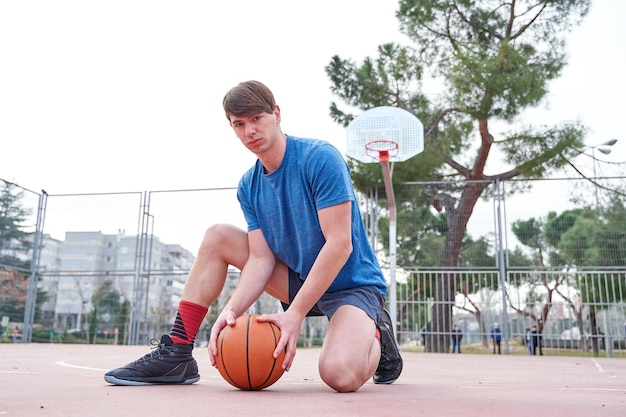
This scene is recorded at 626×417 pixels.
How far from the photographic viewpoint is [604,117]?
11.1 metres

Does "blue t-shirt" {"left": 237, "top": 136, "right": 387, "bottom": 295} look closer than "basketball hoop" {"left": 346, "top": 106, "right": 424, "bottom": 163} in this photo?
Yes

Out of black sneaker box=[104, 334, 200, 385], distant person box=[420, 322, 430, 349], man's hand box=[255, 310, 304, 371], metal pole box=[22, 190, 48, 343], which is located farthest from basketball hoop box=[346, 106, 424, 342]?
metal pole box=[22, 190, 48, 343]

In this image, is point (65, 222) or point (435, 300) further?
point (65, 222)

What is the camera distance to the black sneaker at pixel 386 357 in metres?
2.57

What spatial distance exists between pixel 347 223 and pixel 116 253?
9.49 meters

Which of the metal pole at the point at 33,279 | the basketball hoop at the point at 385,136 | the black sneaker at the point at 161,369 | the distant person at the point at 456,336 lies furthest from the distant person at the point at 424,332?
the black sneaker at the point at 161,369

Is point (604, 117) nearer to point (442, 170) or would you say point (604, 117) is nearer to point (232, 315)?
point (442, 170)

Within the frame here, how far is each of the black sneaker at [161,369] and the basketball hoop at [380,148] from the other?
511 cm

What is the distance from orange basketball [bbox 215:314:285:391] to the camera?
2021 mm

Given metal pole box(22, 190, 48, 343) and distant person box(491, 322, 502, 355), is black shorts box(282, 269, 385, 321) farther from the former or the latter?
metal pole box(22, 190, 48, 343)

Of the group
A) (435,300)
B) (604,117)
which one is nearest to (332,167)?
(435,300)

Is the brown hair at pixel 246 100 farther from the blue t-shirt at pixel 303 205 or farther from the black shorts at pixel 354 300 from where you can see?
the black shorts at pixel 354 300

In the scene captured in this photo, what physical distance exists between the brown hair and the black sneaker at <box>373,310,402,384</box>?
106 centimetres

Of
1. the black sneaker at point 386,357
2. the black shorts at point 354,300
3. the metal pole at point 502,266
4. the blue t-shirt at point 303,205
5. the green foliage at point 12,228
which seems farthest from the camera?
the green foliage at point 12,228
